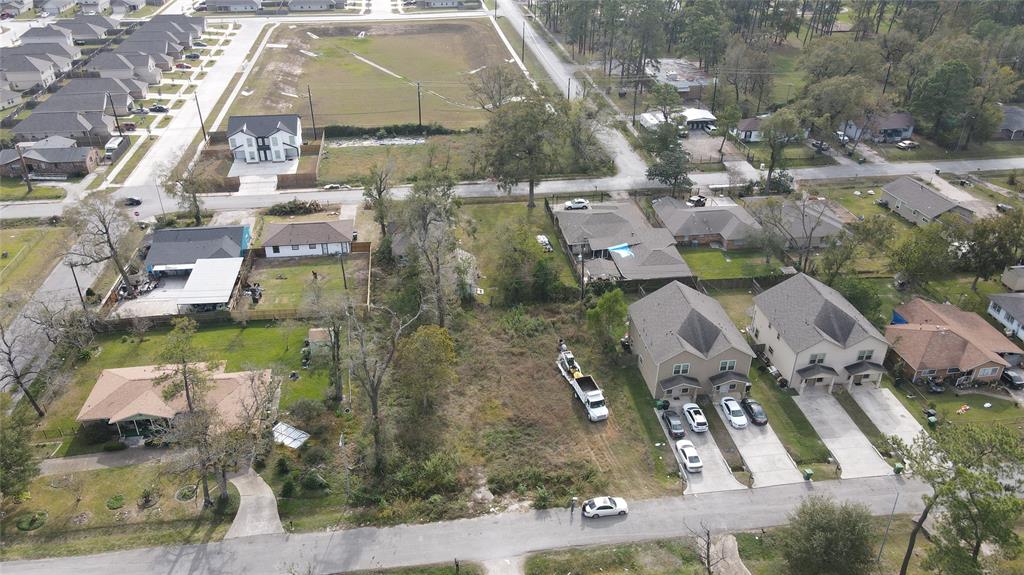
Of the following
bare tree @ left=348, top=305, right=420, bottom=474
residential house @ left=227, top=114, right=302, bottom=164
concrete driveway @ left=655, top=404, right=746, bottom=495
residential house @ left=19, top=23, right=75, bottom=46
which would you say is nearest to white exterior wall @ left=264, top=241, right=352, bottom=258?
bare tree @ left=348, top=305, right=420, bottom=474

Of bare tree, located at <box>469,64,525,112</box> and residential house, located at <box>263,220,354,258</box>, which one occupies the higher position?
bare tree, located at <box>469,64,525,112</box>

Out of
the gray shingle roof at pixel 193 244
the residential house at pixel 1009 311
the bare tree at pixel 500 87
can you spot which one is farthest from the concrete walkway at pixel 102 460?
the residential house at pixel 1009 311

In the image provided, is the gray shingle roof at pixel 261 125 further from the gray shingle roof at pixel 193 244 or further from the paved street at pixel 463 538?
the paved street at pixel 463 538

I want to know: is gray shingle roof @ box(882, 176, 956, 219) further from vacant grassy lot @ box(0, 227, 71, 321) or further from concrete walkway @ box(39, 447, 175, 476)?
vacant grassy lot @ box(0, 227, 71, 321)

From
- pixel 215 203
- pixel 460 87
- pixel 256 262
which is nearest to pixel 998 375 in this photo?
pixel 256 262

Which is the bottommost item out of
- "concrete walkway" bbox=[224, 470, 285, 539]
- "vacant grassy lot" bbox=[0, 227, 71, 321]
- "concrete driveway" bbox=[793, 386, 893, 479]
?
"concrete walkway" bbox=[224, 470, 285, 539]

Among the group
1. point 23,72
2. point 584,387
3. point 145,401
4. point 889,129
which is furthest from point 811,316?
point 23,72
